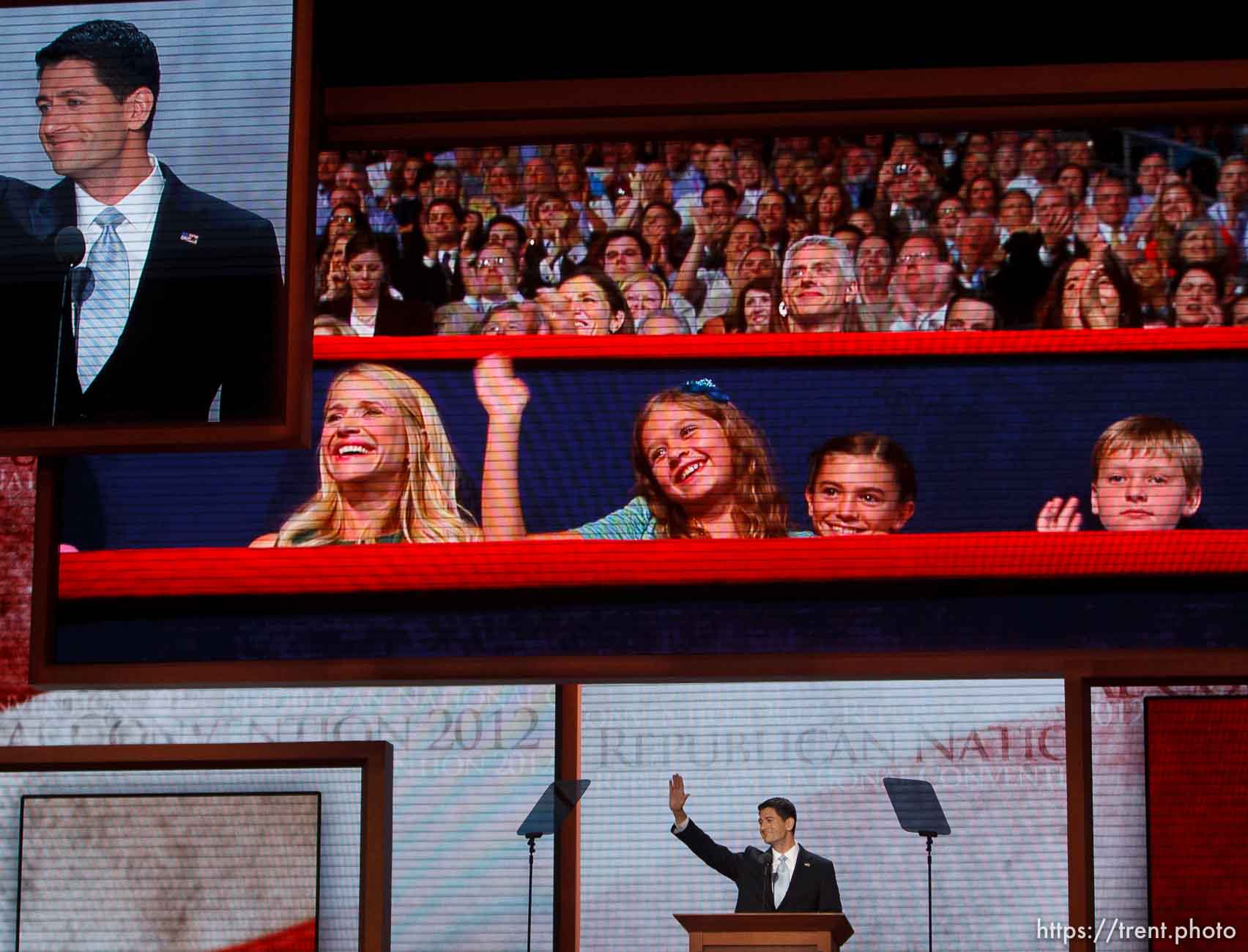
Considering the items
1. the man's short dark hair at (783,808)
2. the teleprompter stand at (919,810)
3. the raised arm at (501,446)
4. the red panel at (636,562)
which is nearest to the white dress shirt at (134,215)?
the red panel at (636,562)

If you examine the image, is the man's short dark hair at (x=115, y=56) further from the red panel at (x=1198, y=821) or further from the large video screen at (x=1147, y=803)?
the red panel at (x=1198, y=821)

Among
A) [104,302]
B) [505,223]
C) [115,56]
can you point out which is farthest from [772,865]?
[115,56]

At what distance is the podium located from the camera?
5.27 metres

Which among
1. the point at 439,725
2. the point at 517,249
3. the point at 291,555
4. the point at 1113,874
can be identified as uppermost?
the point at 517,249

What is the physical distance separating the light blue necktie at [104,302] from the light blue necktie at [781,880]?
2.56 m

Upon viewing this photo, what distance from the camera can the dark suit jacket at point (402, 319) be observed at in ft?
20.0

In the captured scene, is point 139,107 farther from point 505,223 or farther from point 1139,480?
point 1139,480

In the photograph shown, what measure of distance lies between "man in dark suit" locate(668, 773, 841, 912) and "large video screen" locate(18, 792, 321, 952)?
1159 mm

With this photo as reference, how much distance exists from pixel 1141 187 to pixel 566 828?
→ 270cm

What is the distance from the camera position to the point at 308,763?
5.84 m

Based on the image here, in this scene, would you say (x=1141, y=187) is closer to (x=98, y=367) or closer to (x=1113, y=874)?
(x=1113, y=874)

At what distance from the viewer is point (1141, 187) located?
19.7ft

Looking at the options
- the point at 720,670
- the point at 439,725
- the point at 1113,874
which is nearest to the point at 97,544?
the point at 439,725

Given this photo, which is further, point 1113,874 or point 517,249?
point 517,249
